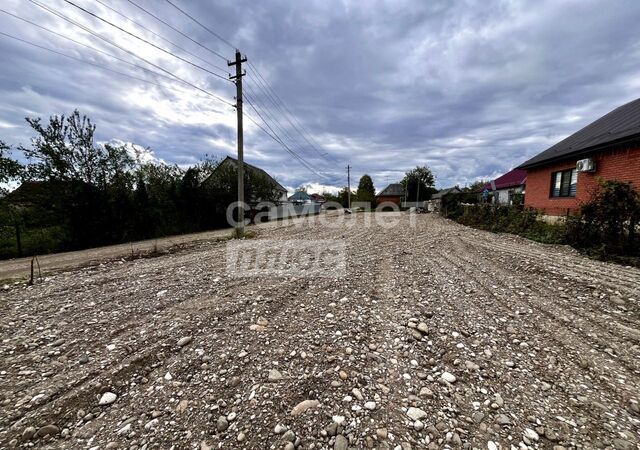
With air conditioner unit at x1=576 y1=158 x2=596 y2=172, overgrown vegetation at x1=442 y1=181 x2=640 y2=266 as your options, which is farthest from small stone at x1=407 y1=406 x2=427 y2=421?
air conditioner unit at x1=576 y1=158 x2=596 y2=172

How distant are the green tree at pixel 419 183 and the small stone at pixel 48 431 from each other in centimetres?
5671

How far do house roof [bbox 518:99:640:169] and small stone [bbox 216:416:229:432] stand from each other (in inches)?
528

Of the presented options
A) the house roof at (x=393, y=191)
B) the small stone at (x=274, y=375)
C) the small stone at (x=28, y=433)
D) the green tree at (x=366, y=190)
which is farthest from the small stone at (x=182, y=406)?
the house roof at (x=393, y=191)

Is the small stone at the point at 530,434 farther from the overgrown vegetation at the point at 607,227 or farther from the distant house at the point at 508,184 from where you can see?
the distant house at the point at 508,184

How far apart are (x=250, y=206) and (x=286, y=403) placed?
18.6 m

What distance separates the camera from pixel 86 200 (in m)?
10.5

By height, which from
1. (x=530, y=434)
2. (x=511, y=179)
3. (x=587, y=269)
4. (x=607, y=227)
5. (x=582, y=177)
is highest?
(x=511, y=179)

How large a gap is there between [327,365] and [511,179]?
104ft

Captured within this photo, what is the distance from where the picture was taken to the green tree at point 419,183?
55031 mm

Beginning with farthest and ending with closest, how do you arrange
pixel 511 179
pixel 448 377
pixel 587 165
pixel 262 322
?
1. pixel 511 179
2. pixel 587 165
3. pixel 262 322
4. pixel 448 377

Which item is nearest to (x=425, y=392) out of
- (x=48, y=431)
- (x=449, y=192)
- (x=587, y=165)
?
(x=48, y=431)

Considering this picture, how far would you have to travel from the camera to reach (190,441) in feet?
5.58

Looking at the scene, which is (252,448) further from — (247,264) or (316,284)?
(247,264)

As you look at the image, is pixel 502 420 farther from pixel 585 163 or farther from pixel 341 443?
pixel 585 163
